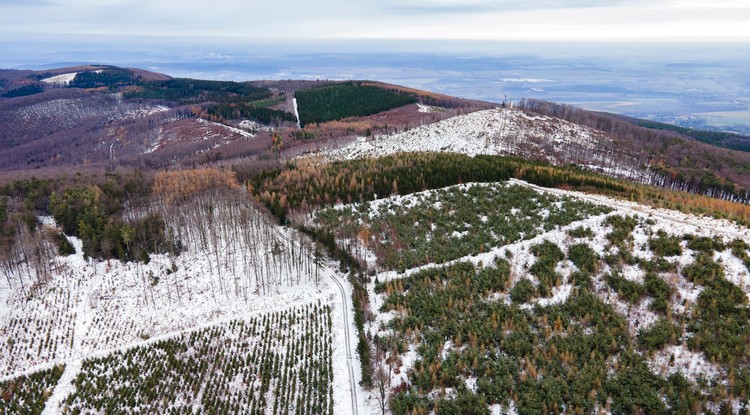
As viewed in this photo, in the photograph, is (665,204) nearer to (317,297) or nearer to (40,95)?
(317,297)

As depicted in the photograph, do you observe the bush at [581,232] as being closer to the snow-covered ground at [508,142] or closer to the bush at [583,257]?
the bush at [583,257]

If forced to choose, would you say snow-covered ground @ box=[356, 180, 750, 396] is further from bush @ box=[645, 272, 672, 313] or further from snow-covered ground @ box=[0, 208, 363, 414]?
snow-covered ground @ box=[0, 208, 363, 414]

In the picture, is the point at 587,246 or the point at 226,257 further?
the point at 226,257

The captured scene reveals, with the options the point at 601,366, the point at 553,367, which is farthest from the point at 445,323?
the point at 601,366

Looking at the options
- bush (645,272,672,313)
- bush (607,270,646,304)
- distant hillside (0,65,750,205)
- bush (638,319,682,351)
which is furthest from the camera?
distant hillside (0,65,750,205)

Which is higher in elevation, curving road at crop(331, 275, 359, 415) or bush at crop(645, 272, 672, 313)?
bush at crop(645, 272, 672, 313)

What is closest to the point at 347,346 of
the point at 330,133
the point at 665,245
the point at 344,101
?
the point at 665,245

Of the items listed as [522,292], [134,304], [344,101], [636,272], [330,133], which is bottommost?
[134,304]

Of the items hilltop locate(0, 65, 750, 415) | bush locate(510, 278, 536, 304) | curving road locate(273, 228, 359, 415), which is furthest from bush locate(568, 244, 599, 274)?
curving road locate(273, 228, 359, 415)

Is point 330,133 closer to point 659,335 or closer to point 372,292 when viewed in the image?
point 372,292

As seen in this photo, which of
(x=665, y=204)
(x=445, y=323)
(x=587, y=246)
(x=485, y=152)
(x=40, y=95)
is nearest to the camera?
(x=445, y=323)

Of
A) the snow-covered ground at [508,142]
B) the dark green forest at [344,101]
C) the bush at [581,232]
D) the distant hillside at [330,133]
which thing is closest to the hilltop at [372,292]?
the bush at [581,232]
